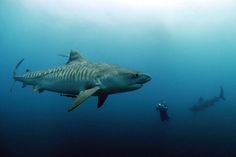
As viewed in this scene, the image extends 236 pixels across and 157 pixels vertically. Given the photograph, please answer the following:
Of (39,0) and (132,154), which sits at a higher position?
(39,0)

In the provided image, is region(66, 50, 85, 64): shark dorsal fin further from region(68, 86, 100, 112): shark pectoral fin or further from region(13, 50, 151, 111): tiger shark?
region(68, 86, 100, 112): shark pectoral fin

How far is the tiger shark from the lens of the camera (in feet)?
20.5

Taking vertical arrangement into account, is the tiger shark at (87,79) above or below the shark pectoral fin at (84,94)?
above

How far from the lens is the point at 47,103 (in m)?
77.9

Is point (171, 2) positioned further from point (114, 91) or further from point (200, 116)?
point (114, 91)

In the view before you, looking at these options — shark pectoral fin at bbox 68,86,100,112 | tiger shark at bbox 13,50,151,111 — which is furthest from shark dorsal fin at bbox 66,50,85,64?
shark pectoral fin at bbox 68,86,100,112

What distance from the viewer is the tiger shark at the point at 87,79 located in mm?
6236

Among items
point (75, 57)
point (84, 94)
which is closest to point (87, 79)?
point (84, 94)

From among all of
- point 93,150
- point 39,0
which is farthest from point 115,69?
point 39,0

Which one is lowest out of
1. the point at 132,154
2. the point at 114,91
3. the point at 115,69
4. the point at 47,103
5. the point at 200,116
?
the point at 132,154

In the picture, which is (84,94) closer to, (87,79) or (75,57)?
(87,79)

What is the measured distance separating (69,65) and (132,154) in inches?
320

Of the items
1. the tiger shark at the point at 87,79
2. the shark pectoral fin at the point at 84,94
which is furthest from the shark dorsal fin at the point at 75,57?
the shark pectoral fin at the point at 84,94

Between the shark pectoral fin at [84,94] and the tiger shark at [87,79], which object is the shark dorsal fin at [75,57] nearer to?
the tiger shark at [87,79]
